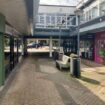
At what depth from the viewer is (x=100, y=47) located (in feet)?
72.5

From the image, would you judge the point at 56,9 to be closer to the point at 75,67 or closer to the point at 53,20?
the point at 53,20

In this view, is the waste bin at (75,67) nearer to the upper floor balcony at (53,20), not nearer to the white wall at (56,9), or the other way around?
the upper floor balcony at (53,20)

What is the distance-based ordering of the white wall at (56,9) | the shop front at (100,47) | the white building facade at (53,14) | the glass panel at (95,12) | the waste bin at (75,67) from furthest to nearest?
the white wall at (56,9) < the white building facade at (53,14) < the glass panel at (95,12) < the shop front at (100,47) < the waste bin at (75,67)

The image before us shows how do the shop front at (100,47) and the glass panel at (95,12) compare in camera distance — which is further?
the glass panel at (95,12)

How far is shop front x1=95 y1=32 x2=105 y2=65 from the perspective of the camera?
20.6 meters

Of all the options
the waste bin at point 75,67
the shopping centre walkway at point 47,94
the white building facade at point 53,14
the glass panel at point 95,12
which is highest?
the white building facade at point 53,14

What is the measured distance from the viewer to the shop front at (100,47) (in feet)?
67.7

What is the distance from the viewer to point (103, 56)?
20.1 meters

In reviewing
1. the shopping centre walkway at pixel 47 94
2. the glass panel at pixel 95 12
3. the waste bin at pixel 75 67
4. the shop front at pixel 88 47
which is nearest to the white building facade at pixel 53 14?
the shop front at pixel 88 47

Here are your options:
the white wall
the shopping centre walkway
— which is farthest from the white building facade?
the shopping centre walkway

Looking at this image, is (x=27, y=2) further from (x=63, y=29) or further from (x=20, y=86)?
(x=63, y=29)

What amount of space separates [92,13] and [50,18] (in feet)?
36.6

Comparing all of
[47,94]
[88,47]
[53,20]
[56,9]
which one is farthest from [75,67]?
[56,9]

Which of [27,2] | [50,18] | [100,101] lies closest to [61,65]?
[100,101]
